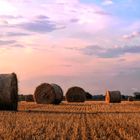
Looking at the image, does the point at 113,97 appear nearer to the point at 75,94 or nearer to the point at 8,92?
the point at 75,94

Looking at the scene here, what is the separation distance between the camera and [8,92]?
19.7m

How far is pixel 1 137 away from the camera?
29.1ft

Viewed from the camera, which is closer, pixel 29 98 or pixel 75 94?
pixel 75 94

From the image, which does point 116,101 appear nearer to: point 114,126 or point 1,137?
point 114,126

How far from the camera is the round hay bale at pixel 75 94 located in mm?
38969

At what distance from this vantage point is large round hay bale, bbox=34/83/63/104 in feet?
101

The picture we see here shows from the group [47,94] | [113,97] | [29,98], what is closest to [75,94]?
[113,97]

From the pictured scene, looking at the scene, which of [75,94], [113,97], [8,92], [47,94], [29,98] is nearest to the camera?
[8,92]

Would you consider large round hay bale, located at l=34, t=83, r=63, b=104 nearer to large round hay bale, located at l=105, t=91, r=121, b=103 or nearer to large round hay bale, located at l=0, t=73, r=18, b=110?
large round hay bale, located at l=105, t=91, r=121, b=103

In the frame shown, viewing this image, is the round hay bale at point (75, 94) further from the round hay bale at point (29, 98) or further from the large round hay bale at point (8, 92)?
the large round hay bale at point (8, 92)

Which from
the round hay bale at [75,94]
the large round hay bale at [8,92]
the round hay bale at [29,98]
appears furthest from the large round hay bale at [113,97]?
the large round hay bale at [8,92]

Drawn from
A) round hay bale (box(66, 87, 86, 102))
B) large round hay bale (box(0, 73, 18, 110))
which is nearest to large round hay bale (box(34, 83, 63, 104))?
round hay bale (box(66, 87, 86, 102))

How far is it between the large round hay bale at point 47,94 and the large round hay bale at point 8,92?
10.2m

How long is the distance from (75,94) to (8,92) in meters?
19.9
